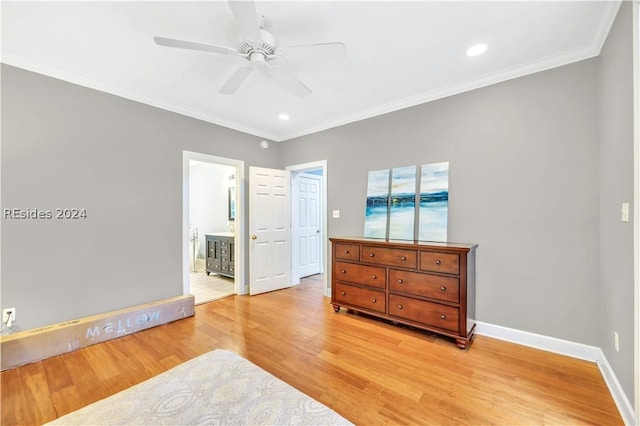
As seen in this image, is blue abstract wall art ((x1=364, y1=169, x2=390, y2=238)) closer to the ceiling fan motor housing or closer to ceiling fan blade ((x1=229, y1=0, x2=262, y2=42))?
the ceiling fan motor housing

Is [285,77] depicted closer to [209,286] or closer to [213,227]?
[209,286]

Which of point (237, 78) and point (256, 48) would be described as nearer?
point (256, 48)

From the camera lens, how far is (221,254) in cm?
523

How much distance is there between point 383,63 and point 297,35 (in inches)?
35.4

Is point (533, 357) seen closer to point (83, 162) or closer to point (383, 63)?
point (383, 63)

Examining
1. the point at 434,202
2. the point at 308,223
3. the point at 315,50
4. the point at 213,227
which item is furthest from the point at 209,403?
the point at 213,227

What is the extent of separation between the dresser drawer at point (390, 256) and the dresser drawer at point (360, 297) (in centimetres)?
38

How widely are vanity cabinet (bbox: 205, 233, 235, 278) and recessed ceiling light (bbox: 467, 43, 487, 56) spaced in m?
4.45

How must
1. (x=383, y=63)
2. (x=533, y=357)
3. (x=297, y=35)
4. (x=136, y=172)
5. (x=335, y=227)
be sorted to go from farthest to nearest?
1. (x=335, y=227)
2. (x=136, y=172)
3. (x=383, y=63)
4. (x=533, y=357)
5. (x=297, y=35)

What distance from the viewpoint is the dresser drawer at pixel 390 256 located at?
9.09ft

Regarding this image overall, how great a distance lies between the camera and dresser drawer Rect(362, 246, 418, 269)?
2.77m

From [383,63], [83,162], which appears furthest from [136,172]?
[383,63]

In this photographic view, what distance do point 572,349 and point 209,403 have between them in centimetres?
307

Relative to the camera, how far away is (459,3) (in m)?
1.79
